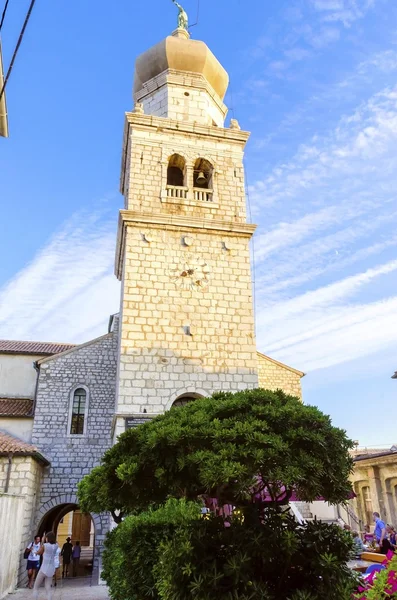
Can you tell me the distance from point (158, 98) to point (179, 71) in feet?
4.11

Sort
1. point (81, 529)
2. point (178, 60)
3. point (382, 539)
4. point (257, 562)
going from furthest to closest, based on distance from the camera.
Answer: point (81, 529) → point (178, 60) → point (382, 539) → point (257, 562)

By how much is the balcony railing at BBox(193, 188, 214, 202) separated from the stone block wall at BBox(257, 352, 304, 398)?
8024 mm

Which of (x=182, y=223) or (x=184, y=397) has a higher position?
(x=182, y=223)

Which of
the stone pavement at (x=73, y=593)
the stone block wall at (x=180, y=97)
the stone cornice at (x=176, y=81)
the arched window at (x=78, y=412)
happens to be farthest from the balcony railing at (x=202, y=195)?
the stone pavement at (x=73, y=593)

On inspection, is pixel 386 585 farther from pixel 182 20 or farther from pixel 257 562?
pixel 182 20

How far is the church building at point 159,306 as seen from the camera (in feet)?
41.1

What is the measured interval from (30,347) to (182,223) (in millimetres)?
10763

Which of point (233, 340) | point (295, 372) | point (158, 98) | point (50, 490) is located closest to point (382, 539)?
point (233, 340)

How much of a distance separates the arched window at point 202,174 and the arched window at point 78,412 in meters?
8.76

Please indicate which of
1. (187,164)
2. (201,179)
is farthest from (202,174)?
(187,164)

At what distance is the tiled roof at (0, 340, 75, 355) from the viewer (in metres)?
19.6

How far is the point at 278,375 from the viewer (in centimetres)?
1997

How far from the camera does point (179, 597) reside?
14.2 ft

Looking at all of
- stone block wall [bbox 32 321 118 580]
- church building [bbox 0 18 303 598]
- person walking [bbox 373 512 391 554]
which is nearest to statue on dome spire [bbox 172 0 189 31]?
church building [bbox 0 18 303 598]
